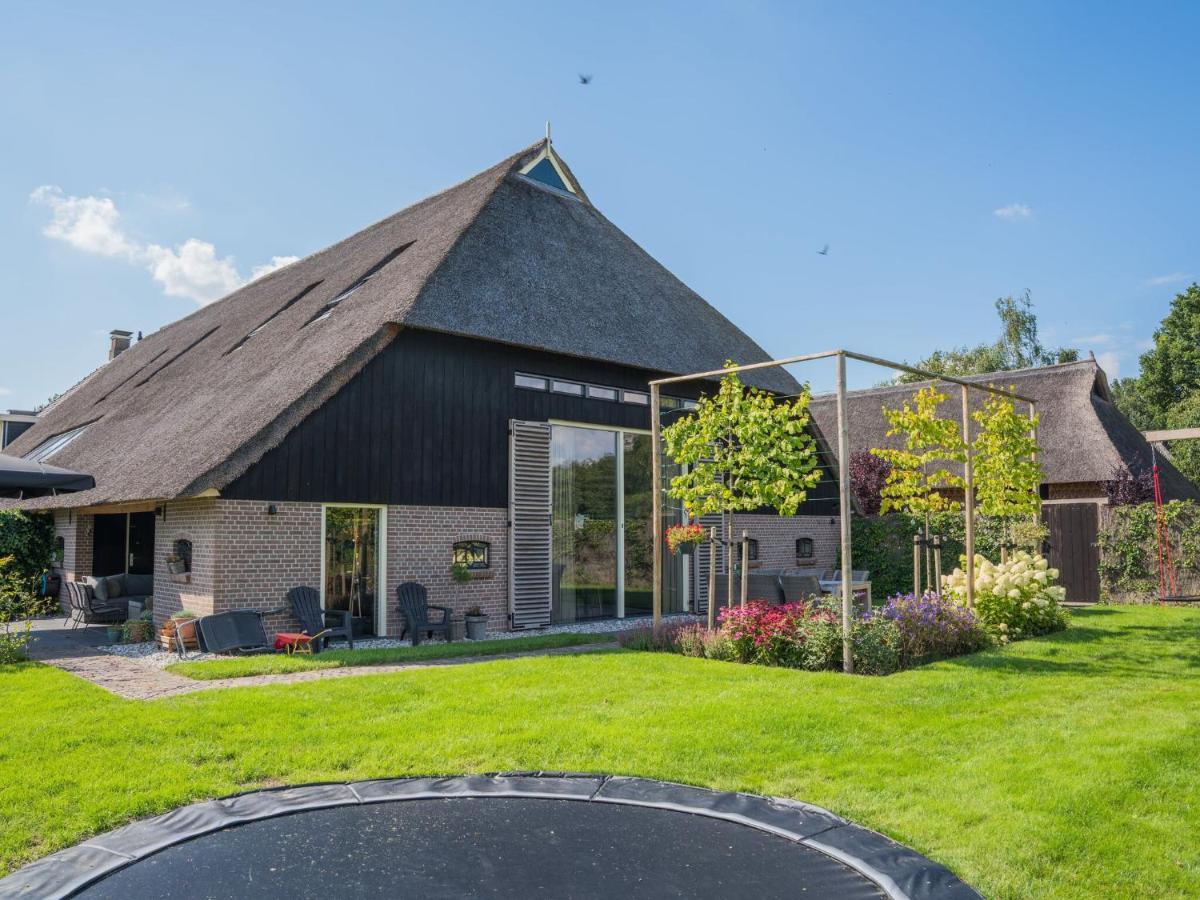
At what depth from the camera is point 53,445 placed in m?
16.5

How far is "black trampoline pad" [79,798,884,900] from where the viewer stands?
11.0 ft

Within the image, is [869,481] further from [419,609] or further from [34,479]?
[34,479]

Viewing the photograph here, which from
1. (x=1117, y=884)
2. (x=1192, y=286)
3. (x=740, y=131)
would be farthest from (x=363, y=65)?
(x=1192, y=286)

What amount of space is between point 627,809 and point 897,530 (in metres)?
14.0

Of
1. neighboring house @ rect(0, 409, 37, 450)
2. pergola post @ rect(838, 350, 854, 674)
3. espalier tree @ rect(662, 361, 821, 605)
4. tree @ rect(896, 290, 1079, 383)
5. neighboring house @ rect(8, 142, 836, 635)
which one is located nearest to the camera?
pergola post @ rect(838, 350, 854, 674)

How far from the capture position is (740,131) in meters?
10.1

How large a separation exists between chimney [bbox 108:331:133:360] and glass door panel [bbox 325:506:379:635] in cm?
1972

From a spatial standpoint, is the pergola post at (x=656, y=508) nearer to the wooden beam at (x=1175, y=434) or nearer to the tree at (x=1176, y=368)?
the wooden beam at (x=1175, y=434)

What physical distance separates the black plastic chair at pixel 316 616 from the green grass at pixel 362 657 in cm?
49

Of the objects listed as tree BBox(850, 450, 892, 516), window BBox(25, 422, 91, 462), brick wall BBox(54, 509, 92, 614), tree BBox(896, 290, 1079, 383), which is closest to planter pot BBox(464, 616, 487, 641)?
brick wall BBox(54, 509, 92, 614)

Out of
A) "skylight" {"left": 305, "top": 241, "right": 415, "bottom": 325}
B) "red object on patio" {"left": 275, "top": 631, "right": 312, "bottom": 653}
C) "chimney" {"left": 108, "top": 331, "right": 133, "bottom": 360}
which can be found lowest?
"red object on patio" {"left": 275, "top": 631, "right": 312, "bottom": 653}

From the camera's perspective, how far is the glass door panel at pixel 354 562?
415 inches

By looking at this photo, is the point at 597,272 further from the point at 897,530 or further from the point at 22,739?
the point at 22,739

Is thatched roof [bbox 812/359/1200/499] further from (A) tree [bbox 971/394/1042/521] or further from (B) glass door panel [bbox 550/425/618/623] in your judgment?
(B) glass door panel [bbox 550/425/618/623]
